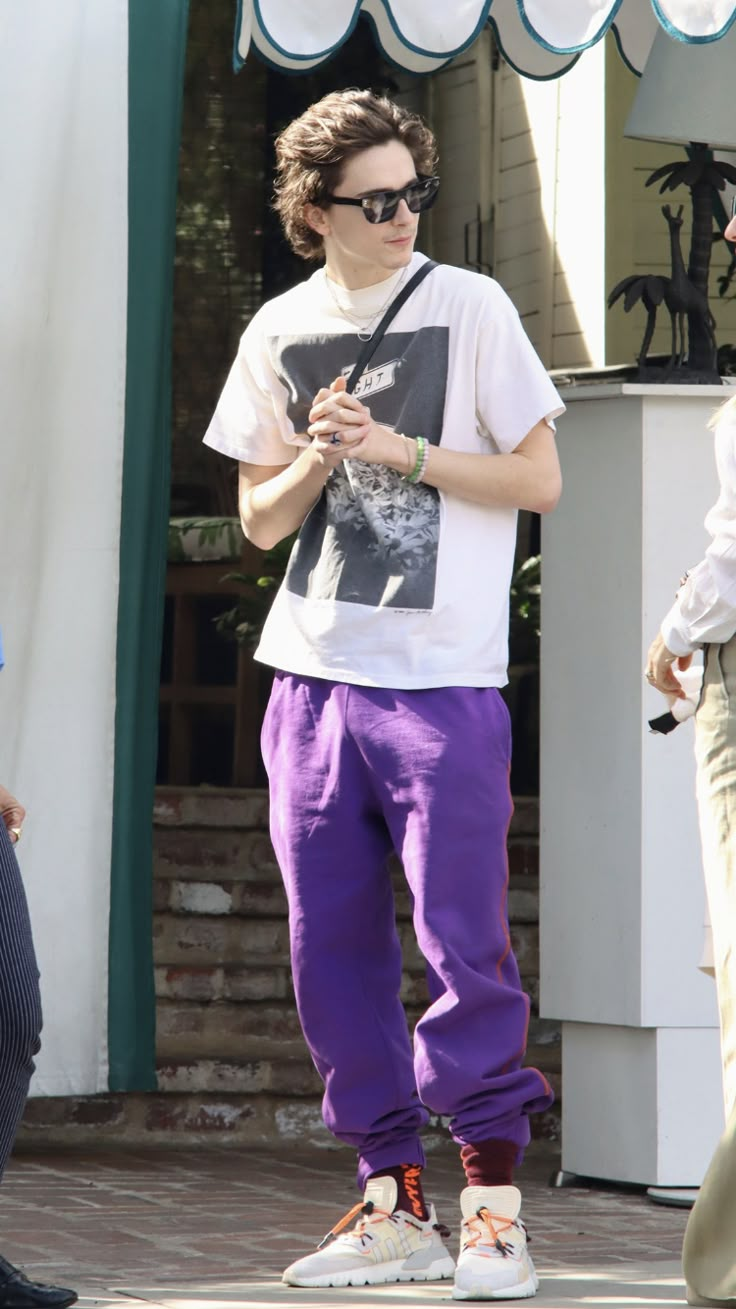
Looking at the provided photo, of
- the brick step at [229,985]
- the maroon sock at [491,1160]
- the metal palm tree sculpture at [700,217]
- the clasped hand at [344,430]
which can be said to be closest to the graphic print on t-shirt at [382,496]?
the clasped hand at [344,430]

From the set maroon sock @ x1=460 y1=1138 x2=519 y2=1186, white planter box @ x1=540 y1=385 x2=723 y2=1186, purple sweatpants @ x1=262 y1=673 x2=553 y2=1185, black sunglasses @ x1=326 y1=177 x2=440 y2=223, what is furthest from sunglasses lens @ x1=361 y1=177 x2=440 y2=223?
maroon sock @ x1=460 y1=1138 x2=519 y2=1186

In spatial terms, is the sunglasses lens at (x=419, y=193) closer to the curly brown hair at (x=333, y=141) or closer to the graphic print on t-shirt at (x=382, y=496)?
the curly brown hair at (x=333, y=141)

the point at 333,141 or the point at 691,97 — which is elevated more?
the point at 691,97

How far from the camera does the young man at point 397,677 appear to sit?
3.24 m

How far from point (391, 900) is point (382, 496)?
2.35 ft

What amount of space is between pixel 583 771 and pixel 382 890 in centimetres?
107

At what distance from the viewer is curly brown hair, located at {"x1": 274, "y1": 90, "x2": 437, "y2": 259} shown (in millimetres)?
3352

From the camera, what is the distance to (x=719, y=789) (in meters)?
3.09

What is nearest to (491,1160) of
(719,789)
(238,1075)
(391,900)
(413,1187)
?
(413,1187)

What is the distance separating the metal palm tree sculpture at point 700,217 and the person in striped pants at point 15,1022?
203 cm

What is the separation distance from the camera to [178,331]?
8.12 meters

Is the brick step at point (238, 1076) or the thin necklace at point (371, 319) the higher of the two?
the thin necklace at point (371, 319)

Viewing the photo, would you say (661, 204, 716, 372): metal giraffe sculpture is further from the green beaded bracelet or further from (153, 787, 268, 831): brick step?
(153, 787, 268, 831): brick step

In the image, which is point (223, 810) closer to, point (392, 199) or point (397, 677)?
point (397, 677)
